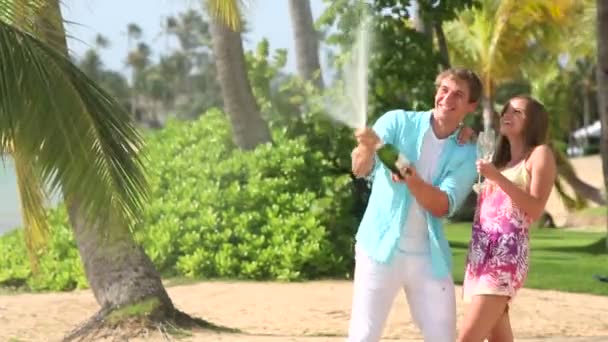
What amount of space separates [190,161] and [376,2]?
2.81m

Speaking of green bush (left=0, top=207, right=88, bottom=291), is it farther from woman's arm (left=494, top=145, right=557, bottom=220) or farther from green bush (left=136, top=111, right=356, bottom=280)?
woman's arm (left=494, top=145, right=557, bottom=220)

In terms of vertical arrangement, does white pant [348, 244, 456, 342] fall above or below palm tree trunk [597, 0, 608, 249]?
below

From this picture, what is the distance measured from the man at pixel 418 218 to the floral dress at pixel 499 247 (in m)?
0.20

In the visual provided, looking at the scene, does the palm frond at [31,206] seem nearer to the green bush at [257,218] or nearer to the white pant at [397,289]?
the white pant at [397,289]

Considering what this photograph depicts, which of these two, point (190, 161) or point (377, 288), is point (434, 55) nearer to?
point (190, 161)

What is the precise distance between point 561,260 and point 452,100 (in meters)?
12.8

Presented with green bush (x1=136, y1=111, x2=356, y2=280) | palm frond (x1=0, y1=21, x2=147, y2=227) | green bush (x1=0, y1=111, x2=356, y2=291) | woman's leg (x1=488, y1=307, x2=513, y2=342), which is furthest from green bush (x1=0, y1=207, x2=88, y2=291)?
woman's leg (x1=488, y1=307, x2=513, y2=342)

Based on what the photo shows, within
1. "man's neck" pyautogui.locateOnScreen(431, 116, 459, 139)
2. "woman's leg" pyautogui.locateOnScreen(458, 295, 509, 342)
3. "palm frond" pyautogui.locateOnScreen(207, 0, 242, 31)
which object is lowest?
"woman's leg" pyautogui.locateOnScreen(458, 295, 509, 342)

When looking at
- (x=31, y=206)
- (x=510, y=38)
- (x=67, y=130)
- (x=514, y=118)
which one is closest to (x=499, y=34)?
(x=510, y=38)

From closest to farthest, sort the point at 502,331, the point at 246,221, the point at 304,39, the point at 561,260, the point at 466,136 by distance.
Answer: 1. the point at 466,136
2. the point at 502,331
3. the point at 246,221
4. the point at 304,39
5. the point at 561,260

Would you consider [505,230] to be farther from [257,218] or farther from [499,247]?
[257,218]

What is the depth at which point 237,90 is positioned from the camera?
14055 millimetres

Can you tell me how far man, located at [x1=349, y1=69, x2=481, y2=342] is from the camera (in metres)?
5.09

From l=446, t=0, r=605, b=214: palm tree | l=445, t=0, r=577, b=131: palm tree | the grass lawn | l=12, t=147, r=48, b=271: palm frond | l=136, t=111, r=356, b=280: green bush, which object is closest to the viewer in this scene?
l=12, t=147, r=48, b=271: palm frond
